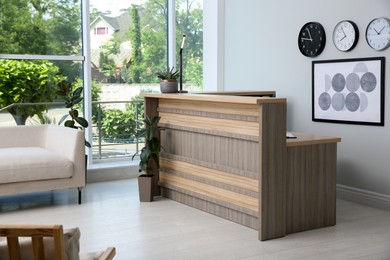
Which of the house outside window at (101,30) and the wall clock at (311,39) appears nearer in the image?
the wall clock at (311,39)

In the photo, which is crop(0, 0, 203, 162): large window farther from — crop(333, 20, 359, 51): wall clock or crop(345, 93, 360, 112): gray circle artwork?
crop(345, 93, 360, 112): gray circle artwork

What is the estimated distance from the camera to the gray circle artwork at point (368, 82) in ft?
17.8

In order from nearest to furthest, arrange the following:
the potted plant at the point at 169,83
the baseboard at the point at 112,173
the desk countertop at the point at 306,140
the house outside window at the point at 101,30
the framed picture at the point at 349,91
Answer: the desk countertop at the point at 306,140 < the framed picture at the point at 349,91 < the potted plant at the point at 169,83 < the baseboard at the point at 112,173 < the house outside window at the point at 101,30

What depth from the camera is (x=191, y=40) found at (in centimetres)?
814

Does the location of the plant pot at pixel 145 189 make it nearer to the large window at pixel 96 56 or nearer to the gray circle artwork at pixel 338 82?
the large window at pixel 96 56

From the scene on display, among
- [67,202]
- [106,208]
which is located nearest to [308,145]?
[106,208]

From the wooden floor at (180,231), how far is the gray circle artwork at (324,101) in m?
1.03

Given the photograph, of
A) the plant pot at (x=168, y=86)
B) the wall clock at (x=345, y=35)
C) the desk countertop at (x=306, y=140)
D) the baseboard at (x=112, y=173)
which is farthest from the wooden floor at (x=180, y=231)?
the wall clock at (x=345, y=35)

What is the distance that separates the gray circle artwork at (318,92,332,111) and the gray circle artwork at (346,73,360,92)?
299 millimetres

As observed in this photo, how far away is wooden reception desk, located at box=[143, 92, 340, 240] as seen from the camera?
442 centimetres

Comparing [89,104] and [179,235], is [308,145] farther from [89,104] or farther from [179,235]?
[89,104]

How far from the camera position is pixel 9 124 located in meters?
6.73

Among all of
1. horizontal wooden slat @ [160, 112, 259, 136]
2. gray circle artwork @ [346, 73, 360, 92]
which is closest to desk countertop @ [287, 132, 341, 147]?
horizontal wooden slat @ [160, 112, 259, 136]

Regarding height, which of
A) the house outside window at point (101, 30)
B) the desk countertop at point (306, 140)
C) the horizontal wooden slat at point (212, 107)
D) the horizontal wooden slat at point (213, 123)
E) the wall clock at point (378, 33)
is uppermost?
the house outside window at point (101, 30)
